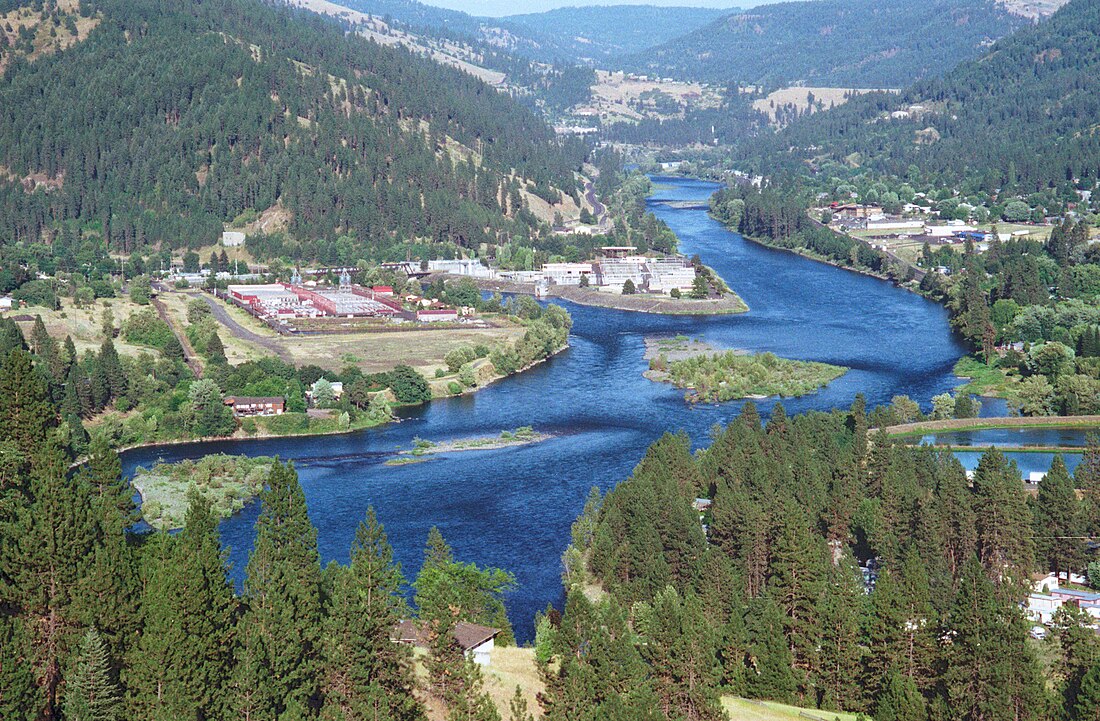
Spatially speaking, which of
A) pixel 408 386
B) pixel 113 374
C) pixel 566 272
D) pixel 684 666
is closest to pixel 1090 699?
pixel 684 666

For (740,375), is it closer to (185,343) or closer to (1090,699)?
(185,343)

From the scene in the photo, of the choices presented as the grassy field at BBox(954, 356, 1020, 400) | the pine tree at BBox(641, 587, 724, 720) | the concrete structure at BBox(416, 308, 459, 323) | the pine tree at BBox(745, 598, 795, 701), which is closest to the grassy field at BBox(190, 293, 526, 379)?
the concrete structure at BBox(416, 308, 459, 323)

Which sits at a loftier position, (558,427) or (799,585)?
(799,585)

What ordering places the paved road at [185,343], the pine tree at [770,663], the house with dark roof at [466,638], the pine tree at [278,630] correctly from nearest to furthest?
the pine tree at [278,630]
the house with dark roof at [466,638]
the pine tree at [770,663]
the paved road at [185,343]

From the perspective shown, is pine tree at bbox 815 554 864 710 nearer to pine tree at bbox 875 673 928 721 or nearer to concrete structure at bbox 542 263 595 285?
pine tree at bbox 875 673 928 721

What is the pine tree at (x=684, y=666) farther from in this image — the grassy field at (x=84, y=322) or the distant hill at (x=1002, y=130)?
the distant hill at (x=1002, y=130)

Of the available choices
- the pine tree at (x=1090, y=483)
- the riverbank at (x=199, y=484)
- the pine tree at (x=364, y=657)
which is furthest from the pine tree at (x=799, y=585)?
the riverbank at (x=199, y=484)
